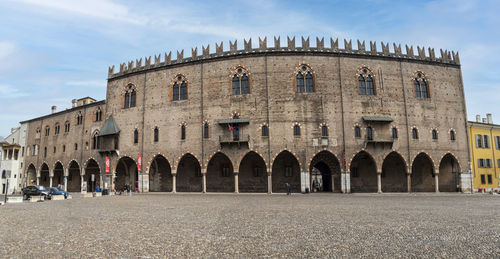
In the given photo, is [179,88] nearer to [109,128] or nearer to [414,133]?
[109,128]

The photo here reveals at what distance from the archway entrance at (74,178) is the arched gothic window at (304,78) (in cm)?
3232

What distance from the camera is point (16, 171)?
5250 cm

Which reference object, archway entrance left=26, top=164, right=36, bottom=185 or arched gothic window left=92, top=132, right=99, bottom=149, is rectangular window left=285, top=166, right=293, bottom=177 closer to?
arched gothic window left=92, top=132, right=99, bottom=149

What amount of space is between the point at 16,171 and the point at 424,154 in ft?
192

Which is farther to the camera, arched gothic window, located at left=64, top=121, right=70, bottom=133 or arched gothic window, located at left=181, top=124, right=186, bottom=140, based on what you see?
arched gothic window, located at left=64, top=121, right=70, bottom=133

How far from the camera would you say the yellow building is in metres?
37.4

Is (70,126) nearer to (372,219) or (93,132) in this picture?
(93,132)

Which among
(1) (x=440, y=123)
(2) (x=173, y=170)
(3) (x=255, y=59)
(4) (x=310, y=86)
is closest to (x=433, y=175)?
(1) (x=440, y=123)

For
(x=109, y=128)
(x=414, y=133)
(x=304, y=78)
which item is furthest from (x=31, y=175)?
(x=414, y=133)

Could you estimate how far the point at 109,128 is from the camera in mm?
39000

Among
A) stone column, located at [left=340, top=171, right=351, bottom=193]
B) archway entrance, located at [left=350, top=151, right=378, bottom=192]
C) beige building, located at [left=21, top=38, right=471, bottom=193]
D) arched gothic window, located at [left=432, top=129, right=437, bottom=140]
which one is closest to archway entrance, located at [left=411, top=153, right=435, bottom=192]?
beige building, located at [left=21, top=38, right=471, bottom=193]

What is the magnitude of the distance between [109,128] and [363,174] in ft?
96.5

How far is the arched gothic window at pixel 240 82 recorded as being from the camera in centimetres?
3403

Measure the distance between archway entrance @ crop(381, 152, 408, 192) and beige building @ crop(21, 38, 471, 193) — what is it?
11cm
